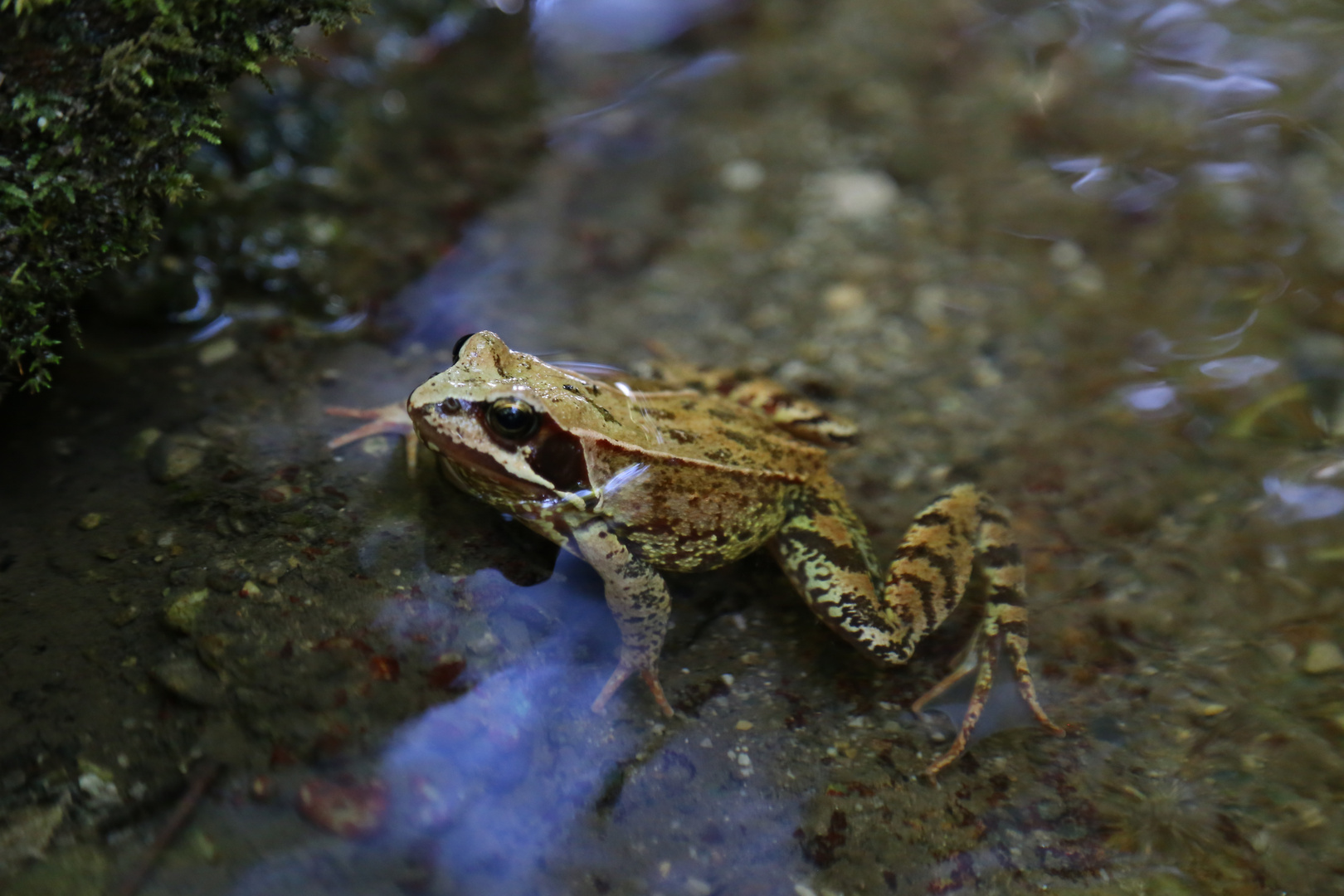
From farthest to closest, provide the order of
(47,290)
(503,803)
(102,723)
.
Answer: (47,290)
(503,803)
(102,723)

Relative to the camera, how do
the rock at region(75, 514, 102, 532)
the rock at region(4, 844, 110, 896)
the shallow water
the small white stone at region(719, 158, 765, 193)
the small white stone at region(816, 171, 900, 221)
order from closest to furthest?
the rock at region(4, 844, 110, 896) → the shallow water → the rock at region(75, 514, 102, 532) → the small white stone at region(816, 171, 900, 221) → the small white stone at region(719, 158, 765, 193)

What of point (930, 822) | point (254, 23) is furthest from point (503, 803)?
point (254, 23)

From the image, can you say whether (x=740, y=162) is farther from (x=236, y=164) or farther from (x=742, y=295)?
(x=236, y=164)

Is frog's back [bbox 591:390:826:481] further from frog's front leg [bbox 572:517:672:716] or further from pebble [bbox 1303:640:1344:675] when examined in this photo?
pebble [bbox 1303:640:1344:675]

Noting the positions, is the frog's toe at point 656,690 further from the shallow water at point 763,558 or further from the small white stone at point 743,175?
the small white stone at point 743,175

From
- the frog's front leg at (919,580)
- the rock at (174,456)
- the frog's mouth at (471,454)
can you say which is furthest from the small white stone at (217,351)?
the frog's front leg at (919,580)

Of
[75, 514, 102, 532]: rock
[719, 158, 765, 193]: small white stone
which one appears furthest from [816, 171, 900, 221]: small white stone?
[75, 514, 102, 532]: rock
